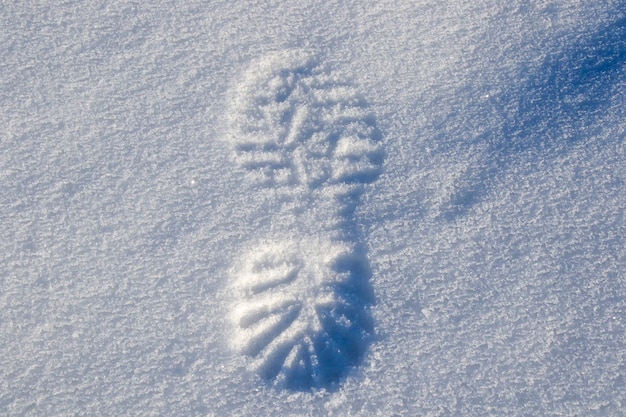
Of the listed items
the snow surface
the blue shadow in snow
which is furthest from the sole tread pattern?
the blue shadow in snow

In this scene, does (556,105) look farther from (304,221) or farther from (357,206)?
(304,221)

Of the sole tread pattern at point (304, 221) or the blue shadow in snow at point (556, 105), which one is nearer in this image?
the sole tread pattern at point (304, 221)

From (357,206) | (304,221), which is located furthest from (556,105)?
(304,221)

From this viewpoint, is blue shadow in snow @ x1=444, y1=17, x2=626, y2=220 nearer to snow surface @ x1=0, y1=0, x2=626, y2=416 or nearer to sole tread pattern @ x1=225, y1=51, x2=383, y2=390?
snow surface @ x1=0, y1=0, x2=626, y2=416

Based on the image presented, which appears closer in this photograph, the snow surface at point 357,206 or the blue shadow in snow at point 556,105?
the snow surface at point 357,206

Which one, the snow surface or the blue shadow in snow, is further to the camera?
the blue shadow in snow

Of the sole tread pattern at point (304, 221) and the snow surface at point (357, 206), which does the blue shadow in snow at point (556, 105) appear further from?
the sole tread pattern at point (304, 221)

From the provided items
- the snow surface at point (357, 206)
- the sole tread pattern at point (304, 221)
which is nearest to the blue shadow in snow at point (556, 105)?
the snow surface at point (357, 206)

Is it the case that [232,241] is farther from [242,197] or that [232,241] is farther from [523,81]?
[523,81]
